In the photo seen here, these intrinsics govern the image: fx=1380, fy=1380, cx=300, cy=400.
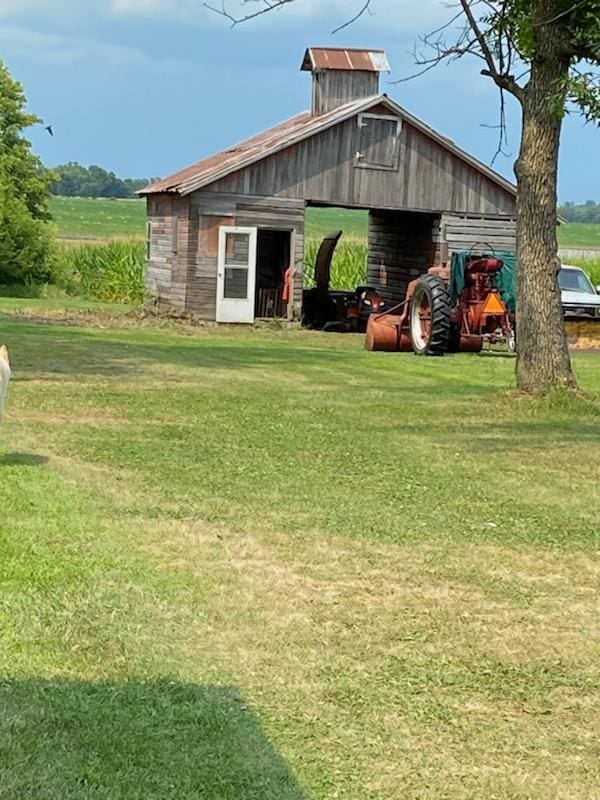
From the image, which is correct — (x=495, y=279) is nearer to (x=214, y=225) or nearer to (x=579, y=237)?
(x=214, y=225)

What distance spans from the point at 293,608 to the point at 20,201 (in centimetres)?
3999

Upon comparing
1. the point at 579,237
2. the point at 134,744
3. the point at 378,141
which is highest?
the point at 579,237

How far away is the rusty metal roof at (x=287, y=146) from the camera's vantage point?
98.1ft

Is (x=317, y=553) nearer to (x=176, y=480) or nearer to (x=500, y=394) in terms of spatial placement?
(x=176, y=480)

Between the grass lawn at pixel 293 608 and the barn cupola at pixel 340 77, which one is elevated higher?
the barn cupola at pixel 340 77

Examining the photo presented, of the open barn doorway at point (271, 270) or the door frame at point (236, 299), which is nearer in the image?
the door frame at point (236, 299)

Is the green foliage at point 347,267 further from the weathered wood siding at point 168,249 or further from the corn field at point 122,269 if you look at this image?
the weathered wood siding at point 168,249

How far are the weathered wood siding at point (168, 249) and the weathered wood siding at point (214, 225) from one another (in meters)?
0.21

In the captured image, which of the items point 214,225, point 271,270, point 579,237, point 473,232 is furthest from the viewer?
point 579,237

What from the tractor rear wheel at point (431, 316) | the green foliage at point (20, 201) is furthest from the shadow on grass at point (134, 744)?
the green foliage at point (20, 201)

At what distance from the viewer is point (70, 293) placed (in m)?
44.1

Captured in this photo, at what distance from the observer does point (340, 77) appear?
3328 cm

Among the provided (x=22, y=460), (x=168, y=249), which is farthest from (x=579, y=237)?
(x=22, y=460)

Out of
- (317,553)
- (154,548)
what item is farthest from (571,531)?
(154,548)
